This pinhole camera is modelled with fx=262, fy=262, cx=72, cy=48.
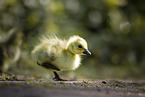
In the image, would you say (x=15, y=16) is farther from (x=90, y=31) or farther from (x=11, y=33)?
(x=90, y=31)

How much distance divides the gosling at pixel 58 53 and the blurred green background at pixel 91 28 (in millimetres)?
2019

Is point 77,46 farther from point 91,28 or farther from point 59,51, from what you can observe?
point 91,28

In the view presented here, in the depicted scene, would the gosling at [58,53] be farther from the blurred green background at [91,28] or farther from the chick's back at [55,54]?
the blurred green background at [91,28]

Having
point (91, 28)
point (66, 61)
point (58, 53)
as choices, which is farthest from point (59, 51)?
point (91, 28)

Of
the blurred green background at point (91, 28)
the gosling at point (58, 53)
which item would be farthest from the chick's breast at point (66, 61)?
the blurred green background at point (91, 28)

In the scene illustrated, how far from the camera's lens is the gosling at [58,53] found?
315cm

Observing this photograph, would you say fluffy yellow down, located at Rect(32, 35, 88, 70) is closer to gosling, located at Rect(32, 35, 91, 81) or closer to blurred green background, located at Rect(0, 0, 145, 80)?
gosling, located at Rect(32, 35, 91, 81)

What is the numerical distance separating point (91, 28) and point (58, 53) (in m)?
4.90

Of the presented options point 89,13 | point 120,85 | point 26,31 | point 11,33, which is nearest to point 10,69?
point 11,33

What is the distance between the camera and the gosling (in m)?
3.15

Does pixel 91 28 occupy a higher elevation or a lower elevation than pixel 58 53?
higher

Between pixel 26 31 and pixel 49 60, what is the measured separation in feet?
10.4

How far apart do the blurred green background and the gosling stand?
2019 mm

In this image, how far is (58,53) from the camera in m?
3.19
